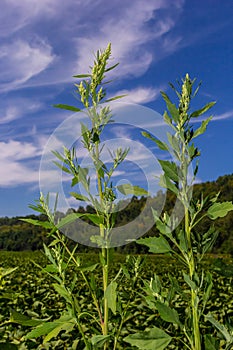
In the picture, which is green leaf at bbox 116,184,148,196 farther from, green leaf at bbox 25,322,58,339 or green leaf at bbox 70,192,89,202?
green leaf at bbox 25,322,58,339

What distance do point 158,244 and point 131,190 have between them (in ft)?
1.09

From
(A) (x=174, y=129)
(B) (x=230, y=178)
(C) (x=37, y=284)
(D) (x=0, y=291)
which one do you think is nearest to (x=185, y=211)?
(A) (x=174, y=129)

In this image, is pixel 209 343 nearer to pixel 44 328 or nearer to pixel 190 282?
pixel 190 282

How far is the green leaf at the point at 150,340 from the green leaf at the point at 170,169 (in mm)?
451

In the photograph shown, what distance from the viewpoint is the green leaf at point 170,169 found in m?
Result: 1.35

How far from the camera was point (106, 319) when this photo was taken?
161cm

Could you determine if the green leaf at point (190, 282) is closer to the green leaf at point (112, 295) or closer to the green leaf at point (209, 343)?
the green leaf at point (209, 343)

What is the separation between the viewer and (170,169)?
136cm

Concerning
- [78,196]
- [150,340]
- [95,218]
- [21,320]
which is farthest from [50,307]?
[150,340]

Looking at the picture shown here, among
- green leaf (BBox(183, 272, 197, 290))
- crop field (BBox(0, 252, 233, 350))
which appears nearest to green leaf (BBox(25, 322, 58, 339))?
green leaf (BBox(183, 272, 197, 290))

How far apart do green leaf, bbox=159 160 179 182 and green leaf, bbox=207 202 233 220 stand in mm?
165

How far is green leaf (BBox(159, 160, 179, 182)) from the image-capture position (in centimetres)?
135

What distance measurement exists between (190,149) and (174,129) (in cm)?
9

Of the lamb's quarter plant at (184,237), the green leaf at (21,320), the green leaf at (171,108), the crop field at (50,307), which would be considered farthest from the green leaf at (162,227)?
the crop field at (50,307)
